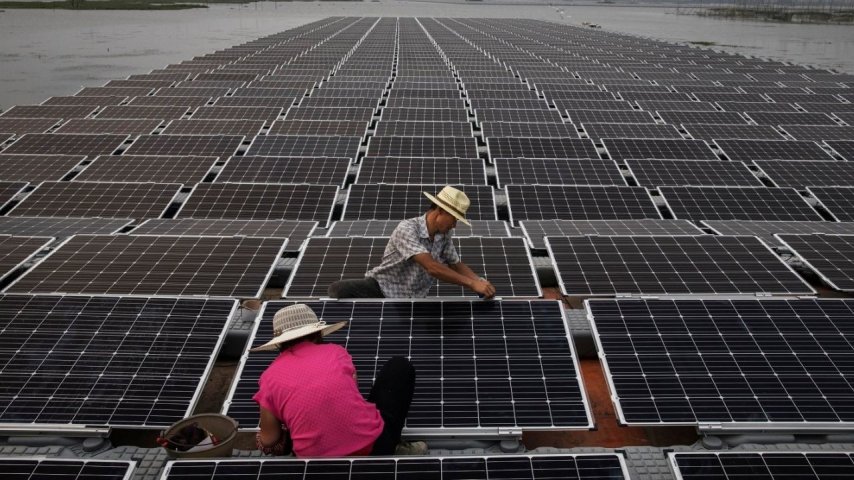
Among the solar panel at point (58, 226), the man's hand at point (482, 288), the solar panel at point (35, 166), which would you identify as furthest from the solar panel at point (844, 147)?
the solar panel at point (35, 166)

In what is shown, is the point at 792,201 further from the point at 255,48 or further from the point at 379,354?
the point at 255,48

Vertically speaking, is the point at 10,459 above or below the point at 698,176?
above

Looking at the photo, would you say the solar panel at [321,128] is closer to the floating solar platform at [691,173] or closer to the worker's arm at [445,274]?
the floating solar platform at [691,173]

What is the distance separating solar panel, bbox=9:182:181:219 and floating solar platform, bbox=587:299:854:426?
10.3 m

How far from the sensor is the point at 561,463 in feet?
15.9

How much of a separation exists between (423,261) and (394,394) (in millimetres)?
1739

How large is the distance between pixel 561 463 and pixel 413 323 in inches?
99.4

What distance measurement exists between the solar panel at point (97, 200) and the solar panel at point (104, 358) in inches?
246

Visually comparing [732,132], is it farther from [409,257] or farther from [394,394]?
[394,394]

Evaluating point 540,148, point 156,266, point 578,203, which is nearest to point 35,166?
point 156,266

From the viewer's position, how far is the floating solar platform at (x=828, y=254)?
360 inches

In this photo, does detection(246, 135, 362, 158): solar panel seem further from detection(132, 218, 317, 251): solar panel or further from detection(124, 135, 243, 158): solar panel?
detection(132, 218, 317, 251): solar panel

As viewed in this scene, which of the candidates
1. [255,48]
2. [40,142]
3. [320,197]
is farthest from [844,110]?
[255,48]

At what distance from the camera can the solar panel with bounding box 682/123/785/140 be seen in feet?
69.4
